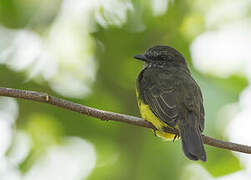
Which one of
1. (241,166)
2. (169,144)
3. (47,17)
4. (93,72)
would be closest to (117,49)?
(93,72)

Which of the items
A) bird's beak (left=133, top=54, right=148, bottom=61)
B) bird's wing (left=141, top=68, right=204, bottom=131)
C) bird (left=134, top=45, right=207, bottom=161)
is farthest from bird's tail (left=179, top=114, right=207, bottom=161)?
bird's beak (left=133, top=54, right=148, bottom=61)

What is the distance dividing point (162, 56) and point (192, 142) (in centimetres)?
158

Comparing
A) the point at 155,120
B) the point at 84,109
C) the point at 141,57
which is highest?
the point at 84,109

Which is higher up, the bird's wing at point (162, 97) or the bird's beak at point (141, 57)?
the bird's beak at point (141, 57)

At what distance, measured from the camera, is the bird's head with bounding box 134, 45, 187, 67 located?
5.04m

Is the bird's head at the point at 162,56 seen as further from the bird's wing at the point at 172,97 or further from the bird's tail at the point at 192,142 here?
the bird's tail at the point at 192,142

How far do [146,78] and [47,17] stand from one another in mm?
1154

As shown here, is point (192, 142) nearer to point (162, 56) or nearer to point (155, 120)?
point (155, 120)

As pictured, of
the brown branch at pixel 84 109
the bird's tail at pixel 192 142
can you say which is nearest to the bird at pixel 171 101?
the bird's tail at pixel 192 142

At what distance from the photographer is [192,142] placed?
4.08m

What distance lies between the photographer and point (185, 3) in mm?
4863

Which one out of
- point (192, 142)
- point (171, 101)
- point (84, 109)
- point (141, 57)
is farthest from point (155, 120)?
point (84, 109)

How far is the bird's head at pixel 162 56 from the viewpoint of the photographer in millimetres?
5043

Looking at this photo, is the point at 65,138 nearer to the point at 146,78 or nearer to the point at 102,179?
the point at 102,179
